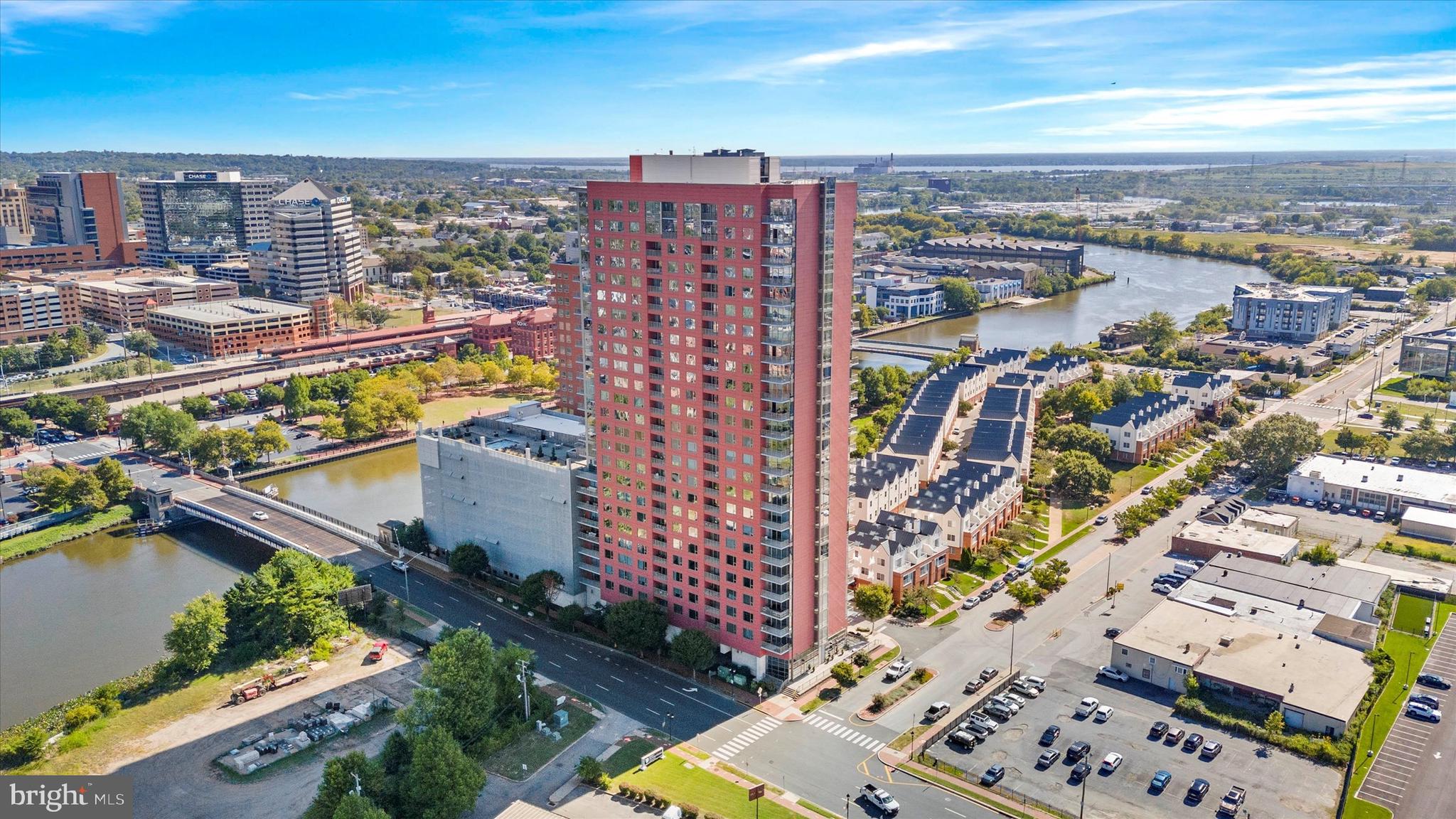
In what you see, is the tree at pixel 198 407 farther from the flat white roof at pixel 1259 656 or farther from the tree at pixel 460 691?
the flat white roof at pixel 1259 656

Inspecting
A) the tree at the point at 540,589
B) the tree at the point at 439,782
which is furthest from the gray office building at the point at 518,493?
the tree at the point at 439,782

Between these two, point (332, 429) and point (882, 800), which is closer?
point (882, 800)

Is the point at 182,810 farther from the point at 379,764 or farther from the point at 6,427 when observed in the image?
the point at 6,427

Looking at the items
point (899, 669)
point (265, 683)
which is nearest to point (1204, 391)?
point (899, 669)

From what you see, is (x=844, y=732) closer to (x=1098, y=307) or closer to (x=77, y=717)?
(x=77, y=717)

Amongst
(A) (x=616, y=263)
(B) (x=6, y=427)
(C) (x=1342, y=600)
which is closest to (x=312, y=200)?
(B) (x=6, y=427)

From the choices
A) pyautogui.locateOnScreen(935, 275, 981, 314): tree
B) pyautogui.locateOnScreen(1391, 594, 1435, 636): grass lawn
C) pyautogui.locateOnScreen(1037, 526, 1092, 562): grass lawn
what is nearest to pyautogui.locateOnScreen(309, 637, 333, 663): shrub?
pyautogui.locateOnScreen(1037, 526, 1092, 562): grass lawn

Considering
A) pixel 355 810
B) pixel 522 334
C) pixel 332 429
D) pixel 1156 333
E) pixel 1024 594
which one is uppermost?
pixel 522 334
